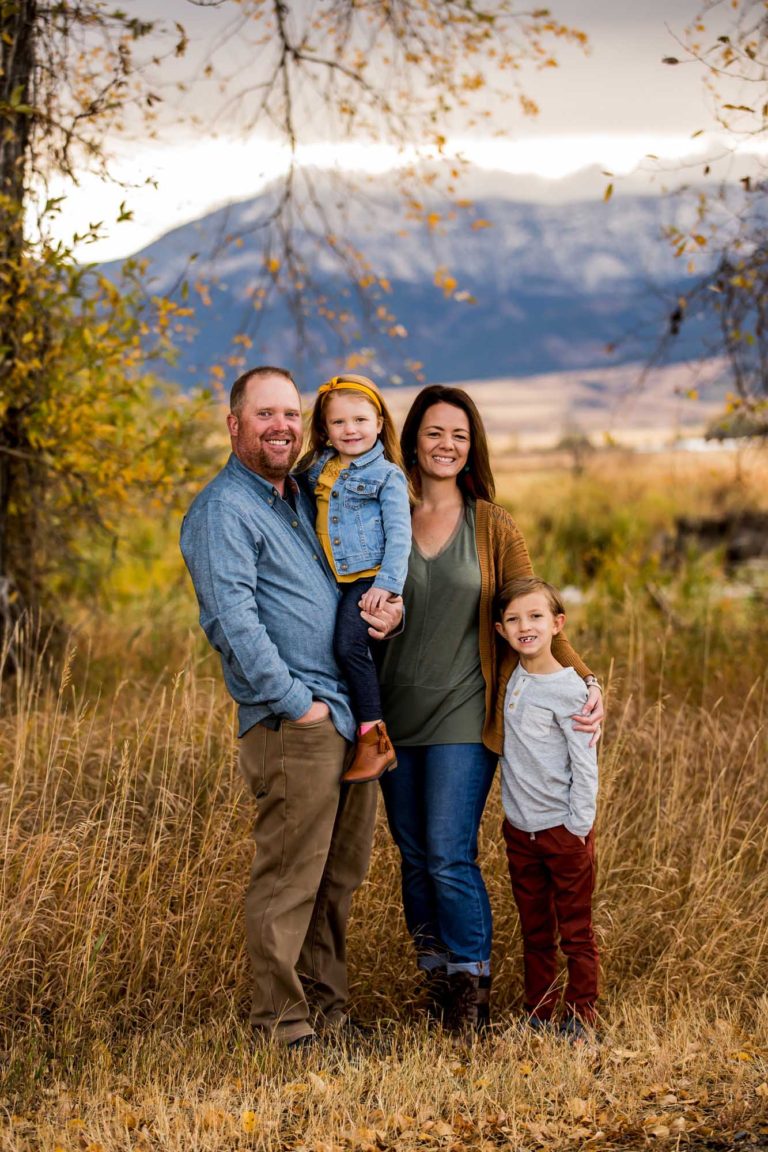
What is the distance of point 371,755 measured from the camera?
4.18m

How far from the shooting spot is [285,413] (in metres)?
4.11

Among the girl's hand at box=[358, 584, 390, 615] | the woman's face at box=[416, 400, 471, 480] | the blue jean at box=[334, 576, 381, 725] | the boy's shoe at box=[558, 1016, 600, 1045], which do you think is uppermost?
the woman's face at box=[416, 400, 471, 480]

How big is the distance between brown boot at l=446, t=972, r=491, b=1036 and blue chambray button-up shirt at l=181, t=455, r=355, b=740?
1017mm

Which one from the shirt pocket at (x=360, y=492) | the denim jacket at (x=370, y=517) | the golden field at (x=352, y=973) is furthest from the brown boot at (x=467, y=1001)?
the shirt pocket at (x=360, y=492)

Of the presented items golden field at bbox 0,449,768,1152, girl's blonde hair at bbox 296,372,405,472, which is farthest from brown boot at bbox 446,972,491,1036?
girl's blonde hair at bbox 296,372,405,472

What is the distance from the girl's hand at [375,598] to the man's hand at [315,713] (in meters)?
0.34

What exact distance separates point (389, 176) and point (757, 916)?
5.27 metres

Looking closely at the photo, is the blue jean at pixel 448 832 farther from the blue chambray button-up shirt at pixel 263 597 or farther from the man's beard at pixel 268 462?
the man's beard at pixel 268 462

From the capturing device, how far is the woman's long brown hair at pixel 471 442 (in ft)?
14.8

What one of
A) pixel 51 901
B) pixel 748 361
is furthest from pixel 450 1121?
Result: pixel 748 361

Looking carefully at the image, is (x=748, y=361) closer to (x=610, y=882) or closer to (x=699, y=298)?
(x=699, y=298)

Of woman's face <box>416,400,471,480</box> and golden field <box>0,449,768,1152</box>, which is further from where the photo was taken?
woman's face <box>416,400,471,480</box>

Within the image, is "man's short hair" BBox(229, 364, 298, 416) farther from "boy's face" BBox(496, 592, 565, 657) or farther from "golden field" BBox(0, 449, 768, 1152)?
"golden field" BBox(0, 449, 768, 1152)

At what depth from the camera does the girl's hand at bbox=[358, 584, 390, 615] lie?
4066 mm
